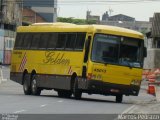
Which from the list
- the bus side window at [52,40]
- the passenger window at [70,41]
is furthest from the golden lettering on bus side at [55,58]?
the passenger window at [70,41]

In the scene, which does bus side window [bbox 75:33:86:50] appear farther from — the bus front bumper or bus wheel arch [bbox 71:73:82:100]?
the bus front bumper

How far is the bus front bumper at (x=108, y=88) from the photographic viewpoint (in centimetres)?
2995

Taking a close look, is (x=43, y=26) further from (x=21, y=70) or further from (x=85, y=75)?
(x=85, y=75)

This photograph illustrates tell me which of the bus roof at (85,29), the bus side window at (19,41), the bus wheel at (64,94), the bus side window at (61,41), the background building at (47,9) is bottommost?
the background building at (47,9)

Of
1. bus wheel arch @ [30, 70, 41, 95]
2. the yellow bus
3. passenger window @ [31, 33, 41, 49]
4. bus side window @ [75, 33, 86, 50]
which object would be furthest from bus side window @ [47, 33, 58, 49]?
bus side window @ [75, 33, 86, 50]

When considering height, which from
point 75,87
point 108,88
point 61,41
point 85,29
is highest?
point 85,29

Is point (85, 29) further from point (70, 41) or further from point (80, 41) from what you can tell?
point (70, 41)

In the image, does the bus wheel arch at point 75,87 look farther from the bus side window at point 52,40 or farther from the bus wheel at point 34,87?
the bus wheel at point 34,87

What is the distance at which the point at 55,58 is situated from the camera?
33.2 meters

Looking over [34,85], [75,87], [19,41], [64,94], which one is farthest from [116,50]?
[19,41]

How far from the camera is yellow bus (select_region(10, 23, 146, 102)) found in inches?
1184

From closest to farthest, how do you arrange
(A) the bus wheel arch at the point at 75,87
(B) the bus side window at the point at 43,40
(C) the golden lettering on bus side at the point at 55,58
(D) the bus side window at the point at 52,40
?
1. (A) the bus wheel arch at the point at 75,87
2. (C) the golden lettering on bus side at the point at 55,58
3. (D) the bus side window at the point at 52,40
4. (B) the bus side window at the point at 43,40

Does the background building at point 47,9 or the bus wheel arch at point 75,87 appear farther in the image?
the background building at point 47,9

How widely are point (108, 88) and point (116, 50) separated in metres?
1.49
